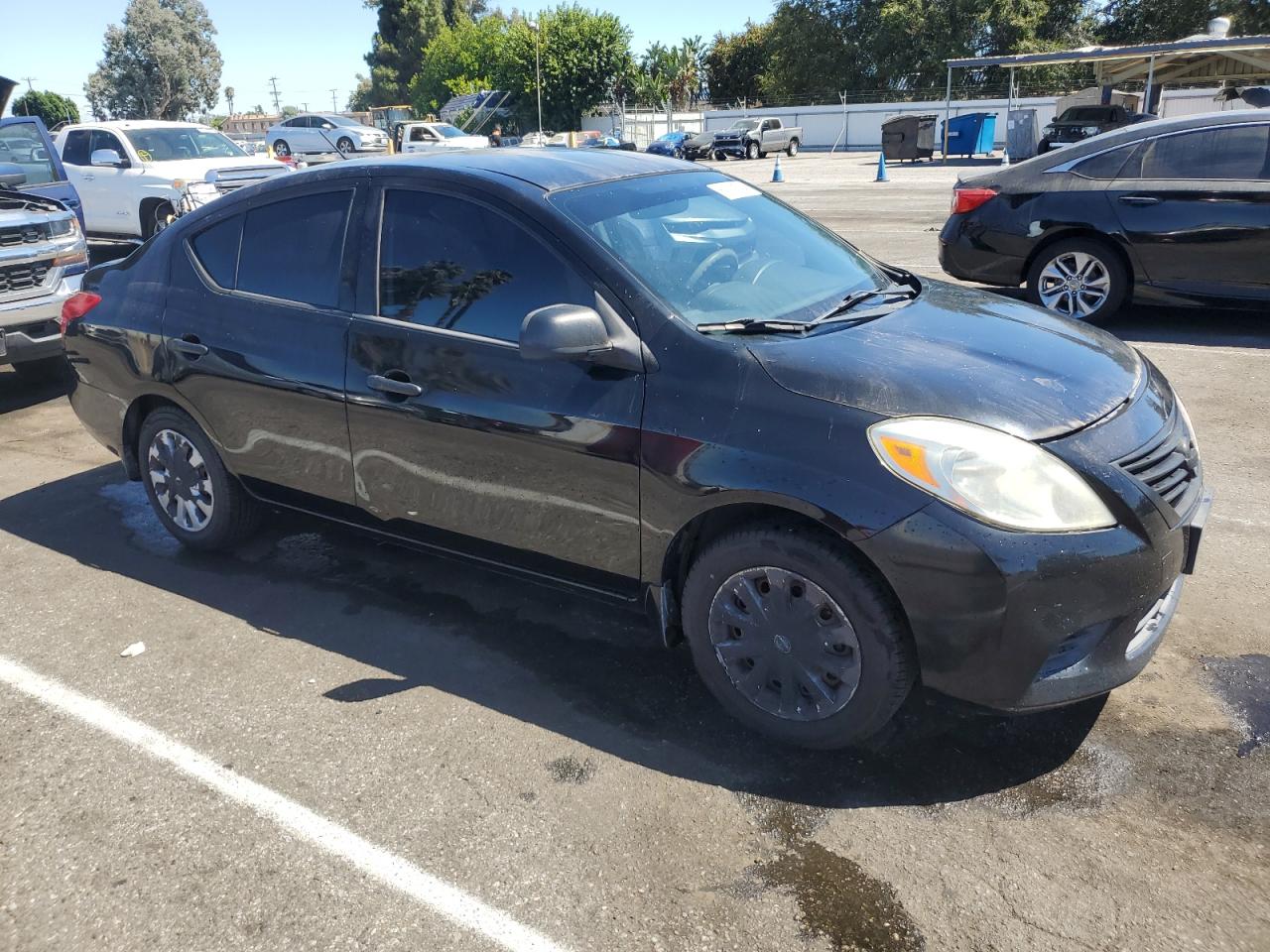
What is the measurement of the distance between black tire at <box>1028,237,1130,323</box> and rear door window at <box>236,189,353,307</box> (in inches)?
219

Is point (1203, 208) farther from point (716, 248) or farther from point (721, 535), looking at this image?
point (721, 535)

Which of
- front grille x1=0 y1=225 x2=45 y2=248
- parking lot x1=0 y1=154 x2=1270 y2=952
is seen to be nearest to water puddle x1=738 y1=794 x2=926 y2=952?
parking lot x1=0 y1=154 x2=1270 y2=952

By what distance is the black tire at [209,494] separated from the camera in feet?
14.4

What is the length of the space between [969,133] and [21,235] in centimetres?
3575

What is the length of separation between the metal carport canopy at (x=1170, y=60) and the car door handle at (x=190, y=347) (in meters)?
28.7

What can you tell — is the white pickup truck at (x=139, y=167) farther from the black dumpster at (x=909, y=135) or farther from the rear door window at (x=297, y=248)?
the black dumpster at (x=909, y=135)

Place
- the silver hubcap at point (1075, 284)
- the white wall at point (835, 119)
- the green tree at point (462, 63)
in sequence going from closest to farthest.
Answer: the silver hubcap at point (1075, 284) → the white wall at point (835, 119) → the green tree at point (462, 63)

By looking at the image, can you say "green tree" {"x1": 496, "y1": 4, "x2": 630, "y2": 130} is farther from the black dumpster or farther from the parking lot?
the parking lot

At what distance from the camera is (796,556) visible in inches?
110

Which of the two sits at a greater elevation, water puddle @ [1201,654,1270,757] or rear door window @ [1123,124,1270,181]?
rear door window @ [1123,124,1270,181]

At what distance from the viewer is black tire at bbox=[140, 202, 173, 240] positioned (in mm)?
12961

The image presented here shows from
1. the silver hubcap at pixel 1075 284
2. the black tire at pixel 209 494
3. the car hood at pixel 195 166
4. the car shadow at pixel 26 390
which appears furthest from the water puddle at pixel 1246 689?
the car hood at pixel 195 166

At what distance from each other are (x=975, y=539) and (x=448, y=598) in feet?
7.52

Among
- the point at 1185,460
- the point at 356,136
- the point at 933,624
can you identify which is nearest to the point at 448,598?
the point at 933,624
